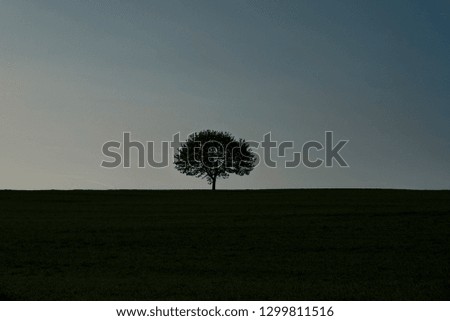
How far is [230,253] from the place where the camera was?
27.9 metres

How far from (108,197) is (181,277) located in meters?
50.3

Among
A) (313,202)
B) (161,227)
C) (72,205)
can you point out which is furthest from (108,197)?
(161,227)

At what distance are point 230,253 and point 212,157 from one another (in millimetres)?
67872

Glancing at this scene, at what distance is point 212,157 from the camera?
95562 mm

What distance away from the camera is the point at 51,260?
26672 millimetres

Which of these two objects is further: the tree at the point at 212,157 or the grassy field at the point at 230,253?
the tree at the point at 212,157

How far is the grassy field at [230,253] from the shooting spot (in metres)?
19.1

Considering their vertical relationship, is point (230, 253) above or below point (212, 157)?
below

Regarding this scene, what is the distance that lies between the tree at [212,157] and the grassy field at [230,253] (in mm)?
43613

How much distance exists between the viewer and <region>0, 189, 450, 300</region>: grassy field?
1909cm

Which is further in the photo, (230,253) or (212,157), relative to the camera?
(212,157)

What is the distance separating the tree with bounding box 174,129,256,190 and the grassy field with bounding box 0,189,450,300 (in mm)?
43613
